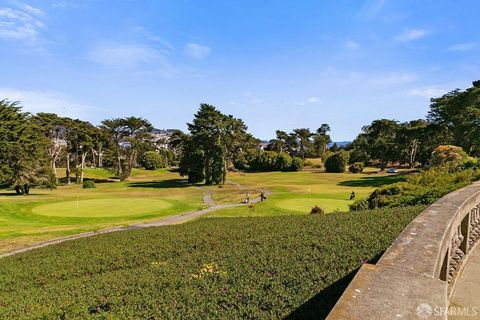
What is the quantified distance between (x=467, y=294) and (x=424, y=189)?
36.2ft

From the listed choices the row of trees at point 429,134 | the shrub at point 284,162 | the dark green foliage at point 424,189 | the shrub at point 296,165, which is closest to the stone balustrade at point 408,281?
the dark green foliage at point 424,189

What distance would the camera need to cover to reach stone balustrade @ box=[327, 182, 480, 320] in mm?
2785

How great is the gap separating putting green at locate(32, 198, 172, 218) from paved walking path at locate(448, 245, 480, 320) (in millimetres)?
36227

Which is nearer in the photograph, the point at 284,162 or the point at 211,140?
the point at 211,140

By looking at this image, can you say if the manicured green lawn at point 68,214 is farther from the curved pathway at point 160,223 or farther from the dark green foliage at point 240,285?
the dark green foliage at point 240,285

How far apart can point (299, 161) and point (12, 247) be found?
82492 mm

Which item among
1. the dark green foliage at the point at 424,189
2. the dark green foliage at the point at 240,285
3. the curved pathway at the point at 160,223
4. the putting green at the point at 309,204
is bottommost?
the curved pathway at the point at 160,223

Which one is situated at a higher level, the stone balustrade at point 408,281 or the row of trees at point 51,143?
the row of trees at point 51,143

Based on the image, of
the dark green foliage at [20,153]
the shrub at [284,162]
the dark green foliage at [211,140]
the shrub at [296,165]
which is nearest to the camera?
the dark green foliage at [20,153]

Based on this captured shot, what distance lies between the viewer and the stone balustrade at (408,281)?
9.14 ft

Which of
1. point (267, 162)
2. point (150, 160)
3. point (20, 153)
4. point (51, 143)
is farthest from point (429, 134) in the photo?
point (51, 143)

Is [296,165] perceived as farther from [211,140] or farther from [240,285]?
[240,285]

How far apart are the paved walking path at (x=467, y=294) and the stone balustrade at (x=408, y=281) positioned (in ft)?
0.67

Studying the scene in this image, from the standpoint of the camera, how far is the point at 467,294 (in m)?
5.35
